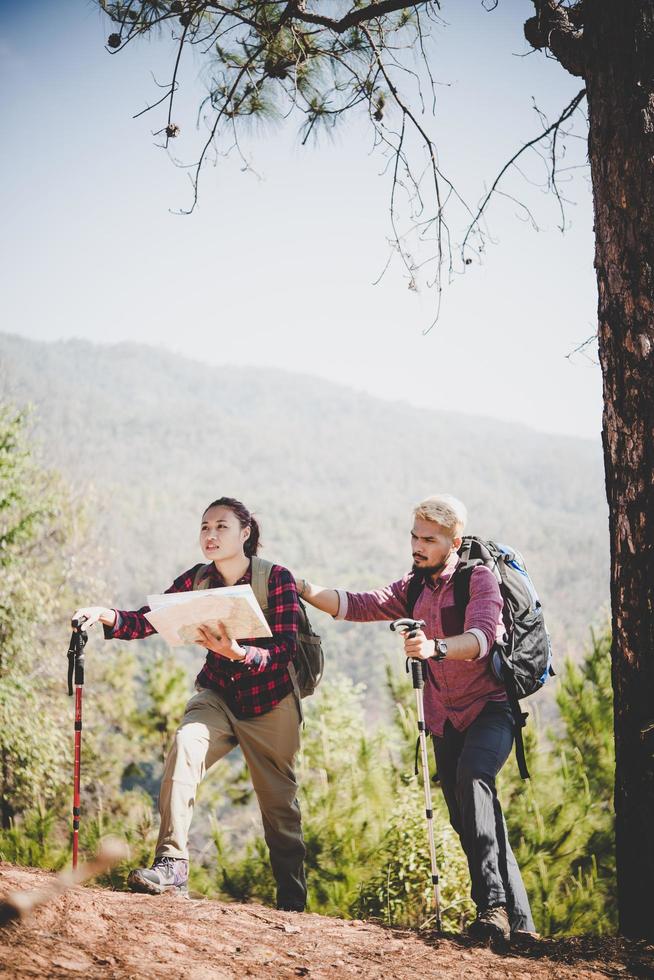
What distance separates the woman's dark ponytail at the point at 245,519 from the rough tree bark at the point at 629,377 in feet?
5.28

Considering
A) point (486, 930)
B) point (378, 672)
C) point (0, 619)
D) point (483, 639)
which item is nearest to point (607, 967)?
point (486, 930)

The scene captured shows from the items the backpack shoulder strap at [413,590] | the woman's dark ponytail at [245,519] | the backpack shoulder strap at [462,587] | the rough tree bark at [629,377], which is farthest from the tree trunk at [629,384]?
the woman's dark ponytail at [245,519]

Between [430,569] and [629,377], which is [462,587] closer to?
[430,569]

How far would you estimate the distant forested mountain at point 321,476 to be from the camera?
80375 mm

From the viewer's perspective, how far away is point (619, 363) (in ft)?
9.03

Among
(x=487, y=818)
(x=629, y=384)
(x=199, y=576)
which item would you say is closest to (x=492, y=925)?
(x=487, y=818)

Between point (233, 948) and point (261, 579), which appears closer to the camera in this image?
point (233, 948)

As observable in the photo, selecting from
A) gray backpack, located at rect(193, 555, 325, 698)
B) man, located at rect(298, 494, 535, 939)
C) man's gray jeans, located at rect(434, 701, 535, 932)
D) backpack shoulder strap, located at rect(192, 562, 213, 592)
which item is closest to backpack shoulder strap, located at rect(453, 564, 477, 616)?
man, located at rect(298, 494, 535, 939)

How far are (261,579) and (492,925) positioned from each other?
162 centimetres

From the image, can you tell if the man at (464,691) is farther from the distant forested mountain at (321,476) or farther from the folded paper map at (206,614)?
the distant forested mountain at (321,476)

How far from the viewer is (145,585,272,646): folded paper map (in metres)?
2.79

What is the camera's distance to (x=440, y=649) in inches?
109

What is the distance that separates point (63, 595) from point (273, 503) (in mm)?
105747

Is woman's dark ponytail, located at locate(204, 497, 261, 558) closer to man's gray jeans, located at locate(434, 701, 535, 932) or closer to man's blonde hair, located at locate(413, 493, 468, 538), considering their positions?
man's blonde hair, located at locate(413, 493, 468, 538)
